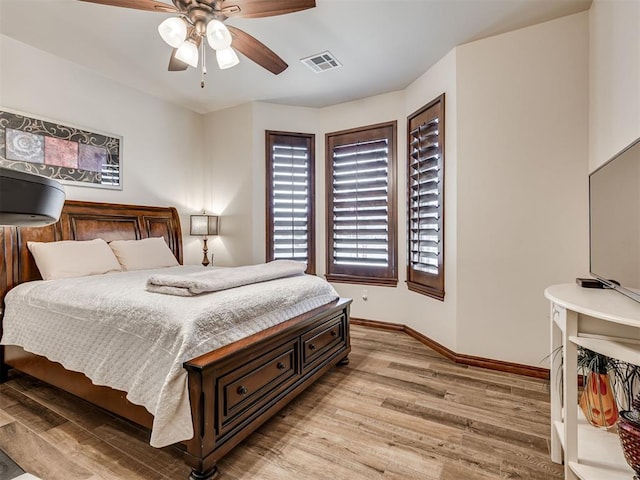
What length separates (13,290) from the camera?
2.43m

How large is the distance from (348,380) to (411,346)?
3.42 feet

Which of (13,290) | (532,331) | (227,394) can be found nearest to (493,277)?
(532,331)

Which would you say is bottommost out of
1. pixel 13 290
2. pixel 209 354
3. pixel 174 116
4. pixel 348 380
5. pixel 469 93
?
pixel 348 380

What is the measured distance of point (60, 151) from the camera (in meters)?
3.04

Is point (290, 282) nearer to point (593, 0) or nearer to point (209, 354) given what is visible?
point (209, 354)

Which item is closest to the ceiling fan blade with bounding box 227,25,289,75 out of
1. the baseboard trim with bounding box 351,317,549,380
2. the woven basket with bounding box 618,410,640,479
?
the woven basket with bounding box 618,410,640,479

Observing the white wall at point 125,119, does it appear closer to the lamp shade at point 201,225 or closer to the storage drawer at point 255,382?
the lamp shade at point 201,225

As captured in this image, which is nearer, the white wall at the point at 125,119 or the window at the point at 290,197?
the white wall at the point at 125,119

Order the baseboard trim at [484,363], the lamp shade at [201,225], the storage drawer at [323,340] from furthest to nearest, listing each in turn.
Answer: the lamp shade at [201,225] → the baseboard trim at [484,363] → the storage drawer at [323,340]

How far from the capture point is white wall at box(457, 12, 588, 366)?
2463 millimetres

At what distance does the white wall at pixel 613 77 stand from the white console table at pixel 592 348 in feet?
3.34

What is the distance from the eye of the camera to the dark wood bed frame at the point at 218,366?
1493mm

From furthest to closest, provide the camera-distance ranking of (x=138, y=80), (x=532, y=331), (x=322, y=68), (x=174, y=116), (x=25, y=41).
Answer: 1. (x=174, y=116)
2. (x=138, y=80)
3. (x=322, y=68)
4. (x=25, y=41)
5. (x=532, y=331)

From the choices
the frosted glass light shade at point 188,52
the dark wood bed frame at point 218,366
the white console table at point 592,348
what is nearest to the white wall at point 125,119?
the dark wood bed frame at point 218,366
